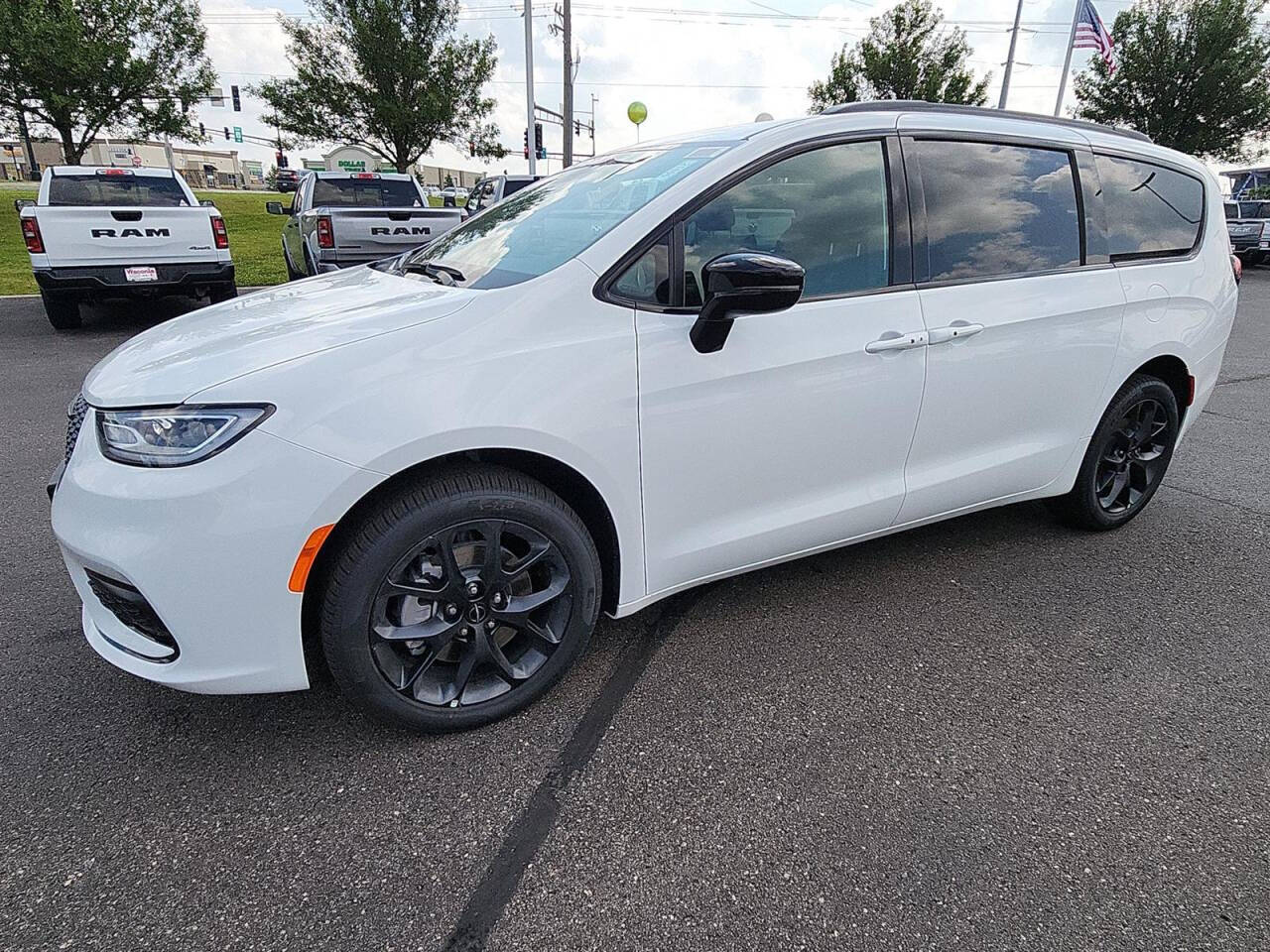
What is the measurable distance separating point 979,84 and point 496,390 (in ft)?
96.3

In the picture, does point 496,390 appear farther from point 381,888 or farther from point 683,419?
point 381,888

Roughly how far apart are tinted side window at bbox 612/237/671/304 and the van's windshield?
16 centimetres

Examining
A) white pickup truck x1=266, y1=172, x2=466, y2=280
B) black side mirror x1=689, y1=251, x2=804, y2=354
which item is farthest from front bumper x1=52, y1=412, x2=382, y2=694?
white pickup truck x1=266, y1=172, x2=466, y2=280

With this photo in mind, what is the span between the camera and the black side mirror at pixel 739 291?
2.12 m

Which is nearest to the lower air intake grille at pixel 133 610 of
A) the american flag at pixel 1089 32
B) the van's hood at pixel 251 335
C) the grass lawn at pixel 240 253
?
the van's hood at pixel 251 335

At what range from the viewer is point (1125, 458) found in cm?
362

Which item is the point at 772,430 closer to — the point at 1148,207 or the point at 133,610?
the point at 133,610

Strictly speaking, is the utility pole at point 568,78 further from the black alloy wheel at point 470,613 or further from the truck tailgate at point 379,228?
the black alloy wheel at point 470,613

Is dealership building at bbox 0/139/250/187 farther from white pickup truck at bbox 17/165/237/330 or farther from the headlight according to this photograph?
the headlight

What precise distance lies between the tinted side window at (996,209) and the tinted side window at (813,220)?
24cm

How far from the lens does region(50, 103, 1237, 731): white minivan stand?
191 centimetres

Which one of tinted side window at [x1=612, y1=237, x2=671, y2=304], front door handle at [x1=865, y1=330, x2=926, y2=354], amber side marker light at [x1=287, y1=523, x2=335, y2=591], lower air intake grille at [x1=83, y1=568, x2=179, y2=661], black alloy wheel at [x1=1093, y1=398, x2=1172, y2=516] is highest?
tinted side window at [x1=612, y1=237, x2=671, y2=304]

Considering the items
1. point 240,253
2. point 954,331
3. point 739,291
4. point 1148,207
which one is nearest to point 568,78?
point 240,253

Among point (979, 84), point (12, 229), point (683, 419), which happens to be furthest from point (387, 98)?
point (683, 419)
